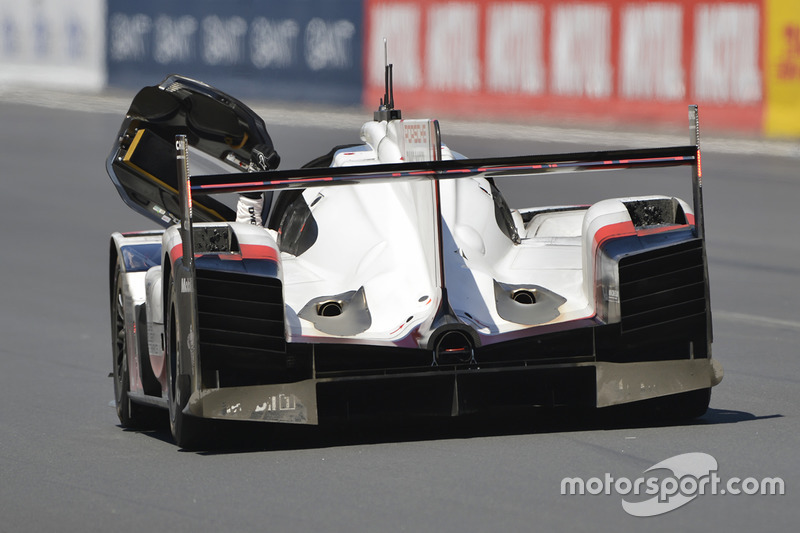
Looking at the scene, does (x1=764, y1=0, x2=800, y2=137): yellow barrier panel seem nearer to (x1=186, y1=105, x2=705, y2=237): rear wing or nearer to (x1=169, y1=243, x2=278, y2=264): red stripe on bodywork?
(x1=186, y1=105, x2=705, y2=237): rear wing

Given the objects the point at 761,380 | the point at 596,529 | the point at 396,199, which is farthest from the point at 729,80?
the point at 596,529

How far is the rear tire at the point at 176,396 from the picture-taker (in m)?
6.75

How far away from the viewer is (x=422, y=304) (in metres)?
6.70

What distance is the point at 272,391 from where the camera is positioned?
21.2 feet

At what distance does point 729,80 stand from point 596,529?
17.1m

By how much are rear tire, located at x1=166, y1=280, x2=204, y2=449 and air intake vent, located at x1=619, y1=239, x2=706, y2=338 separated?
72.5 inches

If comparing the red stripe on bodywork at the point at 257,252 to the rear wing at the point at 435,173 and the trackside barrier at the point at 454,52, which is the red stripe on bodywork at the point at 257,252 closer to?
the rear wing at the point at 435,173

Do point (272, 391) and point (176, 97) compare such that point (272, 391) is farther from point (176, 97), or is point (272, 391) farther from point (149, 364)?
point (176, 97)

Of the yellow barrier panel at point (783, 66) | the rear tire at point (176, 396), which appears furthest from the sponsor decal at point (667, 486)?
the yellow barrier panel at point (783, 66)

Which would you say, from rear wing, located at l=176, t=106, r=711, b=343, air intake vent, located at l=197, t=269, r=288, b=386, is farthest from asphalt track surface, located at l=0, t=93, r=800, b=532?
rear wing, located at l=176, t=106, r=711, b=343

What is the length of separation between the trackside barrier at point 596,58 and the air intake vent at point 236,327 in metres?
15.5

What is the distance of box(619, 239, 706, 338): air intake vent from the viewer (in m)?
6.66

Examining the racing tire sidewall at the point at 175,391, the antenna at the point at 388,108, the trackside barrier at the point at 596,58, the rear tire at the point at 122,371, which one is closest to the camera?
Answer: the racing tire sidewall at the point at 175,391

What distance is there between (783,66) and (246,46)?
1170 centimetres
